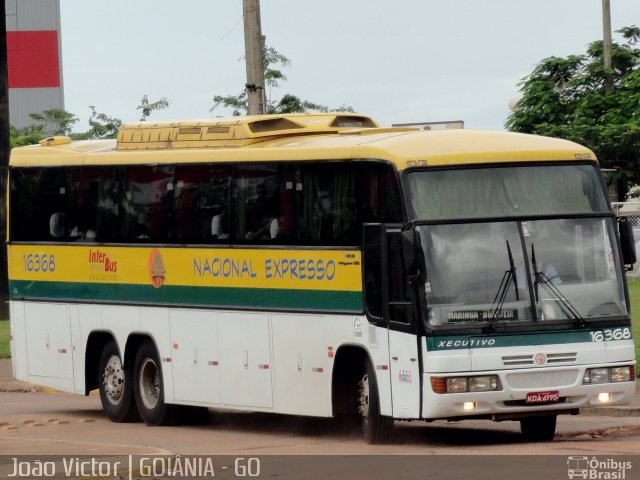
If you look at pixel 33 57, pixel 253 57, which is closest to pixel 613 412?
pixel 253 57

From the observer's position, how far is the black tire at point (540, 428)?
17.1 m

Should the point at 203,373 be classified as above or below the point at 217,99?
below

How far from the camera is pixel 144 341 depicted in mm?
20859

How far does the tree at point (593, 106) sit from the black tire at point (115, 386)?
131 ft

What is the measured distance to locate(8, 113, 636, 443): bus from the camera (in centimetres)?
1608

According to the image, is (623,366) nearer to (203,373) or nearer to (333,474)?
(333,474)

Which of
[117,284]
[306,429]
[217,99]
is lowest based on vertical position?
[306,429]

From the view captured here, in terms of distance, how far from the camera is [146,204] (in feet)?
66.8

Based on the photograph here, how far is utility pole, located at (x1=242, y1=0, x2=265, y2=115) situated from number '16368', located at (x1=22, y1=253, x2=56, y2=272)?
4.06 metres

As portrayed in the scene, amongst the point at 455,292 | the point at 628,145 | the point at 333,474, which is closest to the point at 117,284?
the point at 455,292

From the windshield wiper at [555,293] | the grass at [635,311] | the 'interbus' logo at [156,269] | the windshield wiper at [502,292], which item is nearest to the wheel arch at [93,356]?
the 'interbus' logo at [156,269]

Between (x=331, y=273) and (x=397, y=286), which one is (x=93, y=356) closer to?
(x=331, y=273)

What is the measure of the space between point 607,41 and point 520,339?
149 feet

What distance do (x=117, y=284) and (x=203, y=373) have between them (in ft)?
6.27
